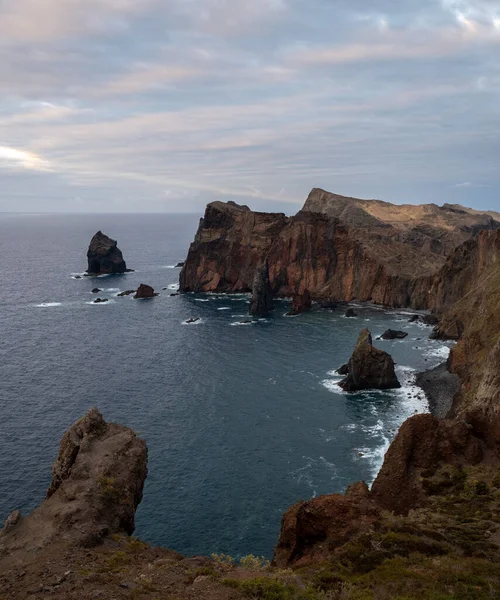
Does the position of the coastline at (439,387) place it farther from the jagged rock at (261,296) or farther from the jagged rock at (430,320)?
the jagged rock at (261,296)

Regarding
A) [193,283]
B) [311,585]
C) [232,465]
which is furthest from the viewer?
[193,283]

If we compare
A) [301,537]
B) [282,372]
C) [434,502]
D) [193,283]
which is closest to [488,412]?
[434,502]

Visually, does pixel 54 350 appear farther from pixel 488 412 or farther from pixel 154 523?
pixel 488 412

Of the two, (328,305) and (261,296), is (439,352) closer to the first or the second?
(328,305)

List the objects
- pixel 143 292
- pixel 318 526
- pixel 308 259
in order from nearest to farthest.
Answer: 1. pixel 318 526
2. pixel 143 292
3. pixel 308 259

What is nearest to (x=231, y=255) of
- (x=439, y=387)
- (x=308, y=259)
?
(x=308, y=259)

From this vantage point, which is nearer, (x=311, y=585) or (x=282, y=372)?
(x=311, y=585)
